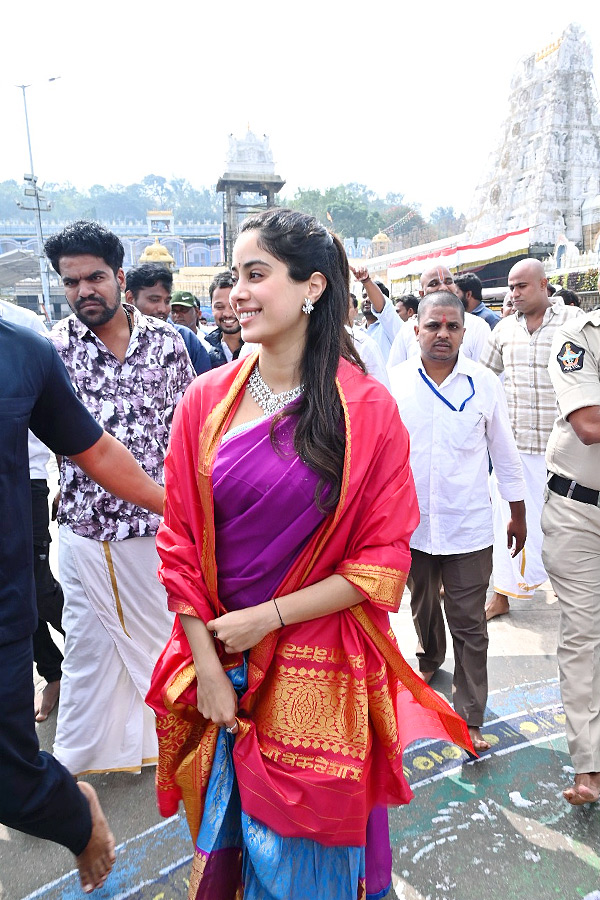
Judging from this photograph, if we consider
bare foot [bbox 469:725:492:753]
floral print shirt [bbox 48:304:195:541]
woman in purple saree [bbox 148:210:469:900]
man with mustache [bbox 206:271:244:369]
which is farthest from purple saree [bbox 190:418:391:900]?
man with mustache [bbox 206:271:244:369]

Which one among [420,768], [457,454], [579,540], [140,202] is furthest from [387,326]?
[140,202]

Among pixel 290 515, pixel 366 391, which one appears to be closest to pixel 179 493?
pixel 290 515

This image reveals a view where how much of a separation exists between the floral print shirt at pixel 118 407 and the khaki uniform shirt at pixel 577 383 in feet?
4.88

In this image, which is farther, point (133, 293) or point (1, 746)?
point (133, 293)

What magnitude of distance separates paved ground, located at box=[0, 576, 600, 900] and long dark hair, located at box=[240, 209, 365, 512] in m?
1.32

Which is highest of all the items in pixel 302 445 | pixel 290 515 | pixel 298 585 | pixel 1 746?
pixel 302 445

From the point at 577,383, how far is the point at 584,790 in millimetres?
1383

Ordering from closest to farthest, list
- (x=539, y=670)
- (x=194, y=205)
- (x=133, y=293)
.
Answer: (x=539, y=670) < (x=133, y=293) < (x=194, y=205)

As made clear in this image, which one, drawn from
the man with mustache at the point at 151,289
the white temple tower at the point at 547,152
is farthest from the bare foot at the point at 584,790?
the white temple tower at the point at 547,152

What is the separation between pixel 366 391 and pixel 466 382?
124 centimetres

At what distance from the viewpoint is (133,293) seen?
448 cm

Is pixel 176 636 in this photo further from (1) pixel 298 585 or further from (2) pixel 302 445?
(2) pixel 302 445

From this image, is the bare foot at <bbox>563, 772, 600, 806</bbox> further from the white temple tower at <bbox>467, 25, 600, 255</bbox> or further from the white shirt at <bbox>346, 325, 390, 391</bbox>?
the white temple tower at <bbox>467, 25, 600, 255</bbox>

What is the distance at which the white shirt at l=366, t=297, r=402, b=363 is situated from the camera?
5.24m
